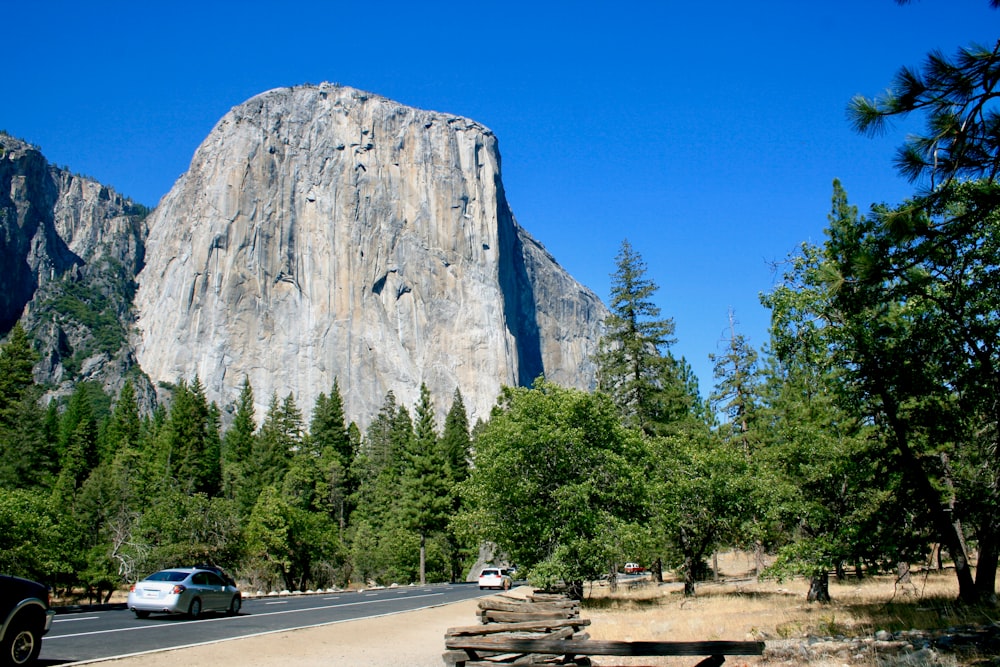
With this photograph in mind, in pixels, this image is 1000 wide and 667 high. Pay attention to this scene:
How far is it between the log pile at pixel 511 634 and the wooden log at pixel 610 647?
0.6 inches

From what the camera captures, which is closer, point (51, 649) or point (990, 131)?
point (990, 131)

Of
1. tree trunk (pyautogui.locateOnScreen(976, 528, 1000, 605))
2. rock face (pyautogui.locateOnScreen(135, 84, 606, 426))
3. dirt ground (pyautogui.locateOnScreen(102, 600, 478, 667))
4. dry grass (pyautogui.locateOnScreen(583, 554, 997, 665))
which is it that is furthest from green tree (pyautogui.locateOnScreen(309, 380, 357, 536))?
tree trunk (pyautogui.locateOnScreen(976, 528, 1000, 605))

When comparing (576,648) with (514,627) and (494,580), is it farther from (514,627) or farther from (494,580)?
(494,580)

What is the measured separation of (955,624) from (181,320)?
132497 mm

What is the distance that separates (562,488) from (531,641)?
13694 mm

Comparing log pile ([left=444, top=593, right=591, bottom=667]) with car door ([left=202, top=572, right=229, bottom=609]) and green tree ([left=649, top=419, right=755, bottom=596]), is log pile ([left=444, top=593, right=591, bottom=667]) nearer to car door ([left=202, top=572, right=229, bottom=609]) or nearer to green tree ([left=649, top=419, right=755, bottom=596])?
car door ([left=202, top=572, right=229, bottom=609])

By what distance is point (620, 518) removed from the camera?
23766 mm

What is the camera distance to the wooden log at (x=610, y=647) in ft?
23.9

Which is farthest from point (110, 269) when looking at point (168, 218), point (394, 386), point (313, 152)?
point (394, 386)

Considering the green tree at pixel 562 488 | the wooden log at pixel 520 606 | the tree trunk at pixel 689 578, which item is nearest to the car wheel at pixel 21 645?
the wooden log at pixel 520 606

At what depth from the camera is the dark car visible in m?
9.21

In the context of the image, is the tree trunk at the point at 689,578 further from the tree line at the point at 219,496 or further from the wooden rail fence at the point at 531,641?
the tree line at the point at 219,496

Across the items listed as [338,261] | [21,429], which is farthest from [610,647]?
[338,261]

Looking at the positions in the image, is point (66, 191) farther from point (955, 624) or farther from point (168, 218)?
point (955, 624)
